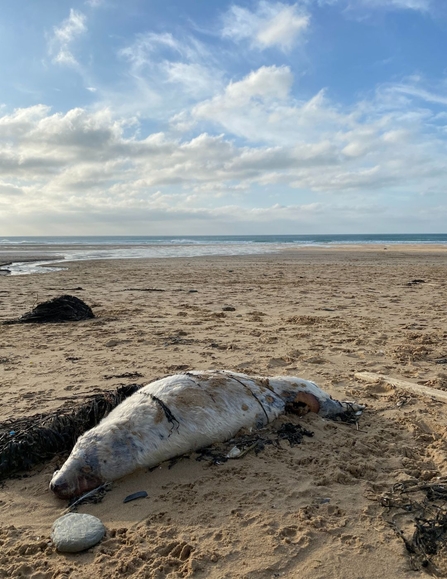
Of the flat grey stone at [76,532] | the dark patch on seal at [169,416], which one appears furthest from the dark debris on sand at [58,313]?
the flat grey stone at [76,532]

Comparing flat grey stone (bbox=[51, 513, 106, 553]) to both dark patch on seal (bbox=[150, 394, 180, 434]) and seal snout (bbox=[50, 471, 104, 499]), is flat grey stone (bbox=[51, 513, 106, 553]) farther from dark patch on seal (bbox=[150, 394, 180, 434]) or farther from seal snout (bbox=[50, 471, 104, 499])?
dark patch on seal (bbox=[150, 394, 180, 434])

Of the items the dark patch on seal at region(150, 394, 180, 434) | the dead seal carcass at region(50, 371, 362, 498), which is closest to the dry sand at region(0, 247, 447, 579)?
the dead seal carcass at region(50, 371, 362, 498)

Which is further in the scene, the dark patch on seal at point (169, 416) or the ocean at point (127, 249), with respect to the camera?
the ocean at point (127, 249)

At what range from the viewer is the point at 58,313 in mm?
9391

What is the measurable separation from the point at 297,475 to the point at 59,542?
1.77 metres

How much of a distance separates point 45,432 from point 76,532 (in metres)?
1.27

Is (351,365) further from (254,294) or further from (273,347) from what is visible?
(254,294)

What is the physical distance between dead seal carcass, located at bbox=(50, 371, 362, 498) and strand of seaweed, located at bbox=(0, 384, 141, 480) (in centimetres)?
34

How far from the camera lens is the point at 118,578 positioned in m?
2.49

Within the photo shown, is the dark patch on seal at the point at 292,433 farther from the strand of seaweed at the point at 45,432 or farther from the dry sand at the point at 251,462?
the strand of seaweed at the point at 45,432

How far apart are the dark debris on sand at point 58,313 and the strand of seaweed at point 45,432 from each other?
204 inches

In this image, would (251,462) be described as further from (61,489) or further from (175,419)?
(61,489)

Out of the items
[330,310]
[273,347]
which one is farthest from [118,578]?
[330,310]

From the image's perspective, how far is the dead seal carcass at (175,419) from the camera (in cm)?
342
